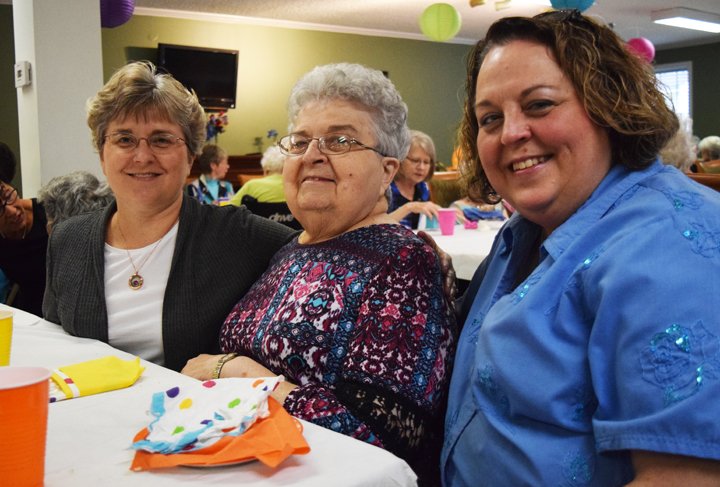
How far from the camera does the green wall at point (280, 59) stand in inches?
369

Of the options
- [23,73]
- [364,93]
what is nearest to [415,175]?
[23,73]

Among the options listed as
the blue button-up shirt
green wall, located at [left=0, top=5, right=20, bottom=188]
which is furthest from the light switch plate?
green wall, located at [left=0, top=5, right=20, bottom=188]

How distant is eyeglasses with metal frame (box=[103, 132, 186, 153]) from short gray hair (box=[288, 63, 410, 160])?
49 cm

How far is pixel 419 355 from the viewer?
135cm

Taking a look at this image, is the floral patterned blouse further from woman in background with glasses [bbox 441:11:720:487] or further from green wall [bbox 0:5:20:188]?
green wall [bbox 0:5:20:188]

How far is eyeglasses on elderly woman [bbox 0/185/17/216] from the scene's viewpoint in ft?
9.40

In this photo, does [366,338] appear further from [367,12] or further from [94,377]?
[367,12]

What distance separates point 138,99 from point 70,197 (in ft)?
2.66

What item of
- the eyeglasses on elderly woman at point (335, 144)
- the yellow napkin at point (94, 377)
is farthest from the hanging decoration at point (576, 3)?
the yellow napkin at point (94, 377)

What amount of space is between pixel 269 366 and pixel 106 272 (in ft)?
2.32

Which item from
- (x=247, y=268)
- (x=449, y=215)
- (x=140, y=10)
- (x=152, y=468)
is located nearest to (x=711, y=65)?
(x=140, y=10)

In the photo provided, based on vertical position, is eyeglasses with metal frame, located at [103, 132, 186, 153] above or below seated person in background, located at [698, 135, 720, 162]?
above

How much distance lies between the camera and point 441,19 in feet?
25.2

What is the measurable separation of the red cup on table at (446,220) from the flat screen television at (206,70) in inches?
265
